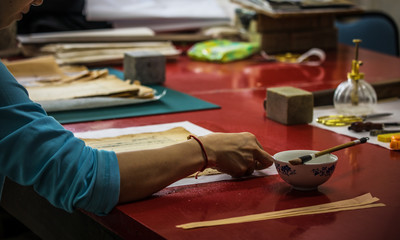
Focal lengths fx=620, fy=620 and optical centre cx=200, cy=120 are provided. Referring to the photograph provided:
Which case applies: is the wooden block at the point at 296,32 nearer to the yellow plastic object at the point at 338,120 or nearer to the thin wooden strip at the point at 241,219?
the yellow plastic object at the point at 338,120

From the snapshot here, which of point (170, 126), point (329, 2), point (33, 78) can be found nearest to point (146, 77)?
point (33, 78)

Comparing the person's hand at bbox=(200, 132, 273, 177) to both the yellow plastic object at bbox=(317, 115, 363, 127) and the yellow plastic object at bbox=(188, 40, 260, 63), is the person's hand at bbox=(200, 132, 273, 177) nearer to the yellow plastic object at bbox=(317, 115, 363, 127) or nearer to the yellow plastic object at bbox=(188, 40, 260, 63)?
the yellow plastic object at bbox=(317, 115, 363, 127)

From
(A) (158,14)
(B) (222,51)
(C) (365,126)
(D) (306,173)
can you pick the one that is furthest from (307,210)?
(A) (158,14)

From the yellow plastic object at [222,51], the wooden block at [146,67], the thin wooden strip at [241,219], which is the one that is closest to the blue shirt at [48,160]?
the thin wooden strip at [241,219]

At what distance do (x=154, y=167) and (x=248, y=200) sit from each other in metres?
0.19

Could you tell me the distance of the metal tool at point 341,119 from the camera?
5.76ft

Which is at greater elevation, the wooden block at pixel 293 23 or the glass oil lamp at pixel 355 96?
the wooden block at pixel 293 23

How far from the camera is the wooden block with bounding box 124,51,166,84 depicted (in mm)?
2396

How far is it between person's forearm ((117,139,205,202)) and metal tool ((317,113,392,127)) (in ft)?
1.98

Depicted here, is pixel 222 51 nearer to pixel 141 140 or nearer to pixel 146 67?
pixel 146 67

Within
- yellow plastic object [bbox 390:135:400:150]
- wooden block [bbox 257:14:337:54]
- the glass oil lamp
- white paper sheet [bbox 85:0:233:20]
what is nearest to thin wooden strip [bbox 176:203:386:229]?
yellow plastic object [bbox 390:135:400:150]

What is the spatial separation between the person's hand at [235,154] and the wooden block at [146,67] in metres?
1.13

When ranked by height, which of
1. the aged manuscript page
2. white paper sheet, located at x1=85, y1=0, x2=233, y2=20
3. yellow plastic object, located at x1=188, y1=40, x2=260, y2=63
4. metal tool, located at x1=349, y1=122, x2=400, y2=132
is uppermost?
white paper sheet, located at x1=85, y1=0, x2=233, y2=20

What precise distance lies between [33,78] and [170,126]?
0.91 m
